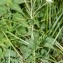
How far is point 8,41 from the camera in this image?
66.4 inches

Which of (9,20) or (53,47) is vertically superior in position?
(9,20)

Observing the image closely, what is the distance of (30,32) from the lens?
1745mm

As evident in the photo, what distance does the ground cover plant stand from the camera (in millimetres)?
1673

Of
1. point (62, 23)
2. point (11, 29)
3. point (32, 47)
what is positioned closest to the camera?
point (32, 47)

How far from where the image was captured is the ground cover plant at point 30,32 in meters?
1.67

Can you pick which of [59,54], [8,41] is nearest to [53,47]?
[59,54]

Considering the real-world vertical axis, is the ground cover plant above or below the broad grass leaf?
below

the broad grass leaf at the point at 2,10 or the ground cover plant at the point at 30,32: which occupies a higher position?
the broad grass leaf at the point at 2,10

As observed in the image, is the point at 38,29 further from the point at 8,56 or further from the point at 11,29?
the point at 8,56

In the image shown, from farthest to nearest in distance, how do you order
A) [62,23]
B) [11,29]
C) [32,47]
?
[62,23]
[11,29]
[32,47]

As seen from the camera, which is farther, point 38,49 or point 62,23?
point 62,23

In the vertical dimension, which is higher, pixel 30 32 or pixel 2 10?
pixel 2 10

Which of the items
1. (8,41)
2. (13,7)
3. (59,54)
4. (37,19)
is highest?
Result: (13,7)

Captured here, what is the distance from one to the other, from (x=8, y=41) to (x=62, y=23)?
0.52 m
